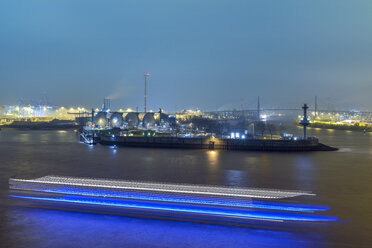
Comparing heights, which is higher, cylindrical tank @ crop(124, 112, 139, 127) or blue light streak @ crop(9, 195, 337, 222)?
cylindrical tank @ crop(124, 112, 139, 127)

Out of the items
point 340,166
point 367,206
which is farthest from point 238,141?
point 367,206

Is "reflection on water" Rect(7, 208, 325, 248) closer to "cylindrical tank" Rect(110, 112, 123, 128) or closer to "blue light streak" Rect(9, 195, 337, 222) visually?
"blue light streak" Rect(9, 195, 337, 222)

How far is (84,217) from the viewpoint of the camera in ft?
23.7

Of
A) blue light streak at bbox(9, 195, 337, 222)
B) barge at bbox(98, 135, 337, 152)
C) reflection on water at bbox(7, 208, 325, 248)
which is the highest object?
barge at bbox(98, 135, 337, 152)

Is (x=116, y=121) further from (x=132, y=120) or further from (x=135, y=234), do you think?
(x=135, y=234)

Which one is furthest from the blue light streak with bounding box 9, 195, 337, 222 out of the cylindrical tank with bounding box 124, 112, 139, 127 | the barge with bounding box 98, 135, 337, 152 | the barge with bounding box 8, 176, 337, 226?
the cylindrical tank with bounding box 124, 112, 139, 127

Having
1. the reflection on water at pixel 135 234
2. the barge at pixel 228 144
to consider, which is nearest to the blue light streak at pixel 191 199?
the reflection on water at pixel 135 234

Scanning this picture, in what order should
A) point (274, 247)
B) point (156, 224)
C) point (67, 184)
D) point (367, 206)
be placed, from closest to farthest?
1. point (274, 247)
2. point (156, 224)
3. point (367, 206)
4. point (67, 184)

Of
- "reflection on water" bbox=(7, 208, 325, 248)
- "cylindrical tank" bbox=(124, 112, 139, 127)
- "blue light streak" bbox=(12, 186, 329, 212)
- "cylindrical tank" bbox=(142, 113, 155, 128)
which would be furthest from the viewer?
"cylindrical tank" bbox=(124, 112, 139, 127)

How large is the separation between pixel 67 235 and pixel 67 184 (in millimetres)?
4490

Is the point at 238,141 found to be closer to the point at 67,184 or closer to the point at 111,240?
the point at 67,184

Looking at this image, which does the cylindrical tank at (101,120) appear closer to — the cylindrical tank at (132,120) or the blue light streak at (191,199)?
the cylindrical tank at (132,120)

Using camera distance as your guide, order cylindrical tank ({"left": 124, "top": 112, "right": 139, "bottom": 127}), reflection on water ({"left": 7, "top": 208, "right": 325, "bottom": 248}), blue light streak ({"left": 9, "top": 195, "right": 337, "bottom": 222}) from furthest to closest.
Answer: cylindrical tank ({"left": 124, "top": 112, "right": 139, "bottom": 127}) < blue light streak ({"left": 9, "top": 195, "right": 337, "bottom": 222}) < reflection on water ({"left": 7, "top": 208, "right": 325, "bottom": 248})

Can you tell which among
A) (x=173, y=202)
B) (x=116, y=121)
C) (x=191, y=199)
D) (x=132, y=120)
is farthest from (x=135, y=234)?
(x=116, y=121)
